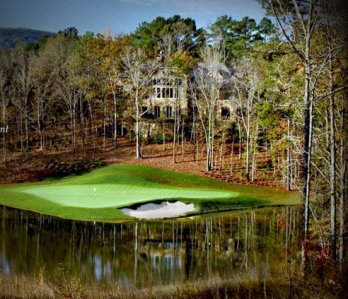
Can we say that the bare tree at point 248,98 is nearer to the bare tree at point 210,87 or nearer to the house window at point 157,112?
the bare tree at point 210,87

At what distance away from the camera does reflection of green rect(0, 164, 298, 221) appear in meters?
27.5

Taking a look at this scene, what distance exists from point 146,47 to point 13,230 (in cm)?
3959

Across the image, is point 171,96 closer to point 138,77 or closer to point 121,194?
point 138,77

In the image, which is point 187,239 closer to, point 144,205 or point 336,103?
point 144,205

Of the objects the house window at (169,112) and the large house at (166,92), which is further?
the house window at (169,112)

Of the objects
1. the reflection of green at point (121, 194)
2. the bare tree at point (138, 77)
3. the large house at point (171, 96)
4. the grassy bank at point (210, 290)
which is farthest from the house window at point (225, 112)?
the grassy bank at point (210, 290)

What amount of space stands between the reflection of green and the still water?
A: 4.46 ft

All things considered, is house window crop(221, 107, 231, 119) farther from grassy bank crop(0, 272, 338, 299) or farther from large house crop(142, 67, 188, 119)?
grassy bank crop(0, 272, 338, 299)

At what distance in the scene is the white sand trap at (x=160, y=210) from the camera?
26562 millimetres

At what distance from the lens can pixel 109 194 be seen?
1196 inches

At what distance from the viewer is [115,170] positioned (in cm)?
3941

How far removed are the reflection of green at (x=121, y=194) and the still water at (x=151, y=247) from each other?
1.36 m

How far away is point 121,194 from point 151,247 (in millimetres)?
9918

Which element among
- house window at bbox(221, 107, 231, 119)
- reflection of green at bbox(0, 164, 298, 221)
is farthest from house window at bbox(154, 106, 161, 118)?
reflection of green at bbox(0, 164, 298, 221)
